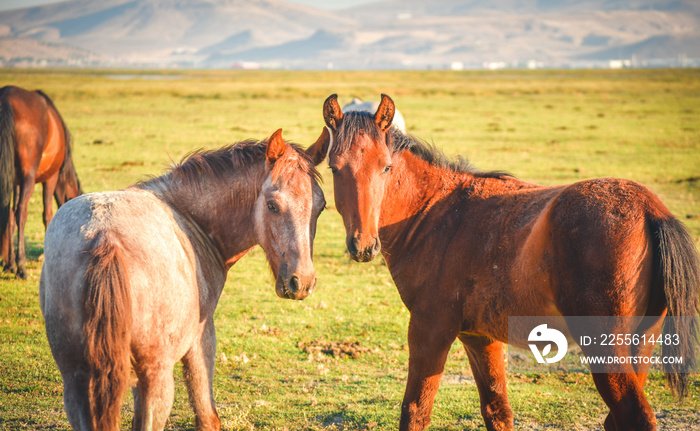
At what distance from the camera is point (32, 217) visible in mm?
12102

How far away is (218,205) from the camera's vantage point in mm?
3967

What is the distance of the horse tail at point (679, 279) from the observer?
3.11 meters

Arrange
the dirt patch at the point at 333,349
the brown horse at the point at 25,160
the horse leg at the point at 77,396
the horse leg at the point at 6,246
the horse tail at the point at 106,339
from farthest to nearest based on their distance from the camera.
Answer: the brown horse at the point at 25,160 < the horse leg at the point at 6,246 < the dirt patch at the point at 333,349 < the horse leg at the point at 77,396 < the horse tail at the point at 106,339

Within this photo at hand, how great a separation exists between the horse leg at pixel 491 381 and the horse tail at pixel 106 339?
2.48 metres

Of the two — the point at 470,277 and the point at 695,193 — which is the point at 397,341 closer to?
the point at 470,277

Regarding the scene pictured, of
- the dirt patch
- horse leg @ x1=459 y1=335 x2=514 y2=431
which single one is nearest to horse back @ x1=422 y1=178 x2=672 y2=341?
horse leg @ x1=459 y1=335 x2=514 y2=431

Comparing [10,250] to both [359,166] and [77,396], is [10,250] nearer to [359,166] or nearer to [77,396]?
[77,396]

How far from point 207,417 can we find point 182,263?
1.12 metres

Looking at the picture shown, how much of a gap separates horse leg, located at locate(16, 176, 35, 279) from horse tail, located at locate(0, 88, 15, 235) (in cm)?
25

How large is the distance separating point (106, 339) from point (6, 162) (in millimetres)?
7615

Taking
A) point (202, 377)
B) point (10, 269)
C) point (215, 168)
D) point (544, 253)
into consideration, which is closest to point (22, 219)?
point (10, 269)

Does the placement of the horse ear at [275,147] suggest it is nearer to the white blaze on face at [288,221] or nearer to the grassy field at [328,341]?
the white blaze on face at [288,221]

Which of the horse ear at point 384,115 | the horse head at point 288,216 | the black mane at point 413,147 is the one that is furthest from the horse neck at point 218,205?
the horse ear at point 384,115

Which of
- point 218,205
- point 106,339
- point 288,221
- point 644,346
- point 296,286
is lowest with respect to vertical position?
point 644,346
